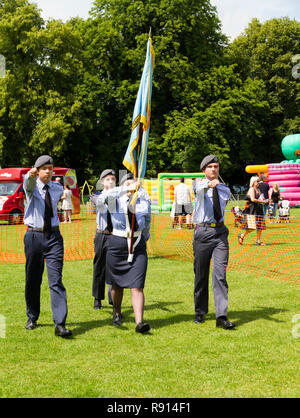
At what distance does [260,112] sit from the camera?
135 ft

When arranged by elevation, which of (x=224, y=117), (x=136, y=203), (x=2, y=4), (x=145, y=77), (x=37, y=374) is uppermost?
(x=2, y=4)

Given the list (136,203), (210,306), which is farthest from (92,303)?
(136,203)

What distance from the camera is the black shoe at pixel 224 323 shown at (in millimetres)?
6070

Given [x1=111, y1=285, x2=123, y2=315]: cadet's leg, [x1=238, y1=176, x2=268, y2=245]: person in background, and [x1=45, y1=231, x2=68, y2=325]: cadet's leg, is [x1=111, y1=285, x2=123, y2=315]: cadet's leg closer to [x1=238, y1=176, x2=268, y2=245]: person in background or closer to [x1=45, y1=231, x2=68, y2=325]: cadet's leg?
[x1=45, y1=231, x2=68, y2=325]: cadet's leg

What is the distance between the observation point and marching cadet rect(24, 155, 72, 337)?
5914 millimetres

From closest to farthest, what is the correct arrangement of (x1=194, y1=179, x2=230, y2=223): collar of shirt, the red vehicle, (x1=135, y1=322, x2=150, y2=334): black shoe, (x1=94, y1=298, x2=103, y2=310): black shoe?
(x1=135, y1=322, x2=150, y2=334): black shoe, (x1=194, y1=179, x2=230, y2=223): collar of shirt, (x1=94, y1=298, x2=103, y2=310): black shoe, the red vehicle

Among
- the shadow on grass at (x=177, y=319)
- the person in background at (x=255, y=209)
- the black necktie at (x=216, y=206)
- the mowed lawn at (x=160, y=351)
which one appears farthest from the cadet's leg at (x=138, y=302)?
the person in background at (x=255, y=209)

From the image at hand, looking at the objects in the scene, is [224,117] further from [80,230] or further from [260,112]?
[80,230]

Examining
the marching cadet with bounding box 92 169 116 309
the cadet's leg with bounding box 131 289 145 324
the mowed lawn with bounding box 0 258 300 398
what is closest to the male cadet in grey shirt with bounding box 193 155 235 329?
the mowed lawn with bounding box 0 258 300 398

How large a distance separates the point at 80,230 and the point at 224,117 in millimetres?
19292

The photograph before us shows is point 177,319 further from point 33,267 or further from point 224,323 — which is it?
point 33,267

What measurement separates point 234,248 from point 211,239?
711 cm

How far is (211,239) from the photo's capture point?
248 inches

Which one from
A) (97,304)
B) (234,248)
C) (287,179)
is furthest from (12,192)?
(97,304)
